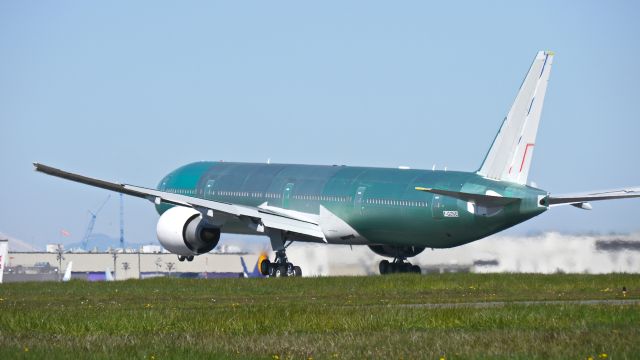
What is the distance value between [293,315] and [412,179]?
26.3 metres

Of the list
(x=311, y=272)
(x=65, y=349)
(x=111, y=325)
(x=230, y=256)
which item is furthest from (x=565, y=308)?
(x=230, y=256)

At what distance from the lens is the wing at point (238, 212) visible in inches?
2124

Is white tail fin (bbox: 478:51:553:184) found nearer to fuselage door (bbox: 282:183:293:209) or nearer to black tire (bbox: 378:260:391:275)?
black tire (bbox: 378:260:391:275)

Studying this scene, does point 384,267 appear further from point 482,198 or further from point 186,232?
point 482,198

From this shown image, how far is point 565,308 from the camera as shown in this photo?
2814 cm

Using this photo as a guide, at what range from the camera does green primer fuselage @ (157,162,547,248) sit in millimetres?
49781

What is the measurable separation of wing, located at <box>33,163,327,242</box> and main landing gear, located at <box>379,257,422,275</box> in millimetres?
2954

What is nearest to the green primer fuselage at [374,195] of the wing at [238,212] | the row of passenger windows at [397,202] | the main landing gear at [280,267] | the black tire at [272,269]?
the row of passenger windows at [397,202]

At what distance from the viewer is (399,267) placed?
56844 mm

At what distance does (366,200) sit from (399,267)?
12.5ft

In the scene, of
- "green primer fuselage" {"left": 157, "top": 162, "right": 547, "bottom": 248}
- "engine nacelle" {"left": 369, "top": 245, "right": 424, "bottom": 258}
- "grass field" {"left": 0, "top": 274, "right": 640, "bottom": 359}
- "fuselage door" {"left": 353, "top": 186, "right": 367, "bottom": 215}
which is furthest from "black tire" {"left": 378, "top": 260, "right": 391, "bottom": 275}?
"grass field" {"left": 0, "top": 274, "right": 640, "bottom": 359}

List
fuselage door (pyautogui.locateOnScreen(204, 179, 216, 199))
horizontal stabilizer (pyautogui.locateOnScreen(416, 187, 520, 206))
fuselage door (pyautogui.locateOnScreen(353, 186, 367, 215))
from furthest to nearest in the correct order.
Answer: fuselage door (pyautogui.locateOnScreen(204, 179, 216, 199))
fuselage door (pyautogui.locateOnScreen(353, 186, 367, 215))
horizontal stabilizer (pyautogui.locateOnScreen(416, 187, 520, 206))

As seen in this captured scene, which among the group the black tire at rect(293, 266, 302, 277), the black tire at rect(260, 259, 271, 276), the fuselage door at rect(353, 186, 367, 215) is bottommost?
the black tire at rect(293, 266, 302, 277)

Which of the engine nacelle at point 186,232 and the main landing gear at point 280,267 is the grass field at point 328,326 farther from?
the engine nacelle at point 186,232
